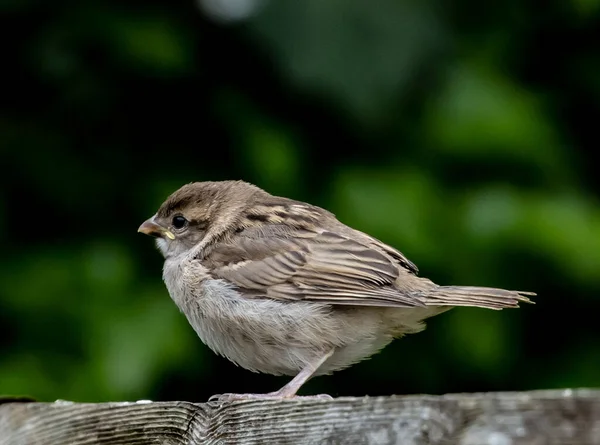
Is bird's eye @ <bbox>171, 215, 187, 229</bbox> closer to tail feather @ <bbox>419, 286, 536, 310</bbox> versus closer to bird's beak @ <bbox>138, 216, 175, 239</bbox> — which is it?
bird's beak @ <bbox>138, 216, 175, 239</bbox>

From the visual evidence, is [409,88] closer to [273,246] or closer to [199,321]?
[273,246]

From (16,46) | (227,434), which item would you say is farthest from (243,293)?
(16,46)

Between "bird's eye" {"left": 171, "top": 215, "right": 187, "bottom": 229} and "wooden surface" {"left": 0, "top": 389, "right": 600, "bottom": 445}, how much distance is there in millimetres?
1456

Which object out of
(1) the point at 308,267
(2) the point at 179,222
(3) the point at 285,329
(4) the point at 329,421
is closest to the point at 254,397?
(4) the point at 329,421

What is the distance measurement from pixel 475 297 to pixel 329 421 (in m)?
1.50

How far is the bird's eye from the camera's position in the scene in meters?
4.04

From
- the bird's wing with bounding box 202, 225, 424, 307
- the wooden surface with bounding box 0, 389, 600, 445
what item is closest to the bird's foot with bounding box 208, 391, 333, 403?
the wooden surface with bounding box 0, 389, 600, 445

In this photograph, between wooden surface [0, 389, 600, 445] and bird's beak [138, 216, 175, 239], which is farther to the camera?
bird's beak [138, 216, 175, 239]

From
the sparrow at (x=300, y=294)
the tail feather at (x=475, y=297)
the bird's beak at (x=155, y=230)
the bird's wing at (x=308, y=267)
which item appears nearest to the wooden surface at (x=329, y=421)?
the sparrow at (x=300, y=294)

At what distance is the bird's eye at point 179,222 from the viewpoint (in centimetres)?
404

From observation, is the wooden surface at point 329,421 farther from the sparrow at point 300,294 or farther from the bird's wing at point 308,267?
the bird's wing at point 308,267

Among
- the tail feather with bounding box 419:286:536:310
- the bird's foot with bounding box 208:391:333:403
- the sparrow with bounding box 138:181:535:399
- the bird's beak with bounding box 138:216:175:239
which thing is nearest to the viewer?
the bird's foot with bounding box 208:391:333:403

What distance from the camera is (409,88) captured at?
444cm

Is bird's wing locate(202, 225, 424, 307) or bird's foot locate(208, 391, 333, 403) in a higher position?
bird's wing locate(202, 225, 424, 307)
